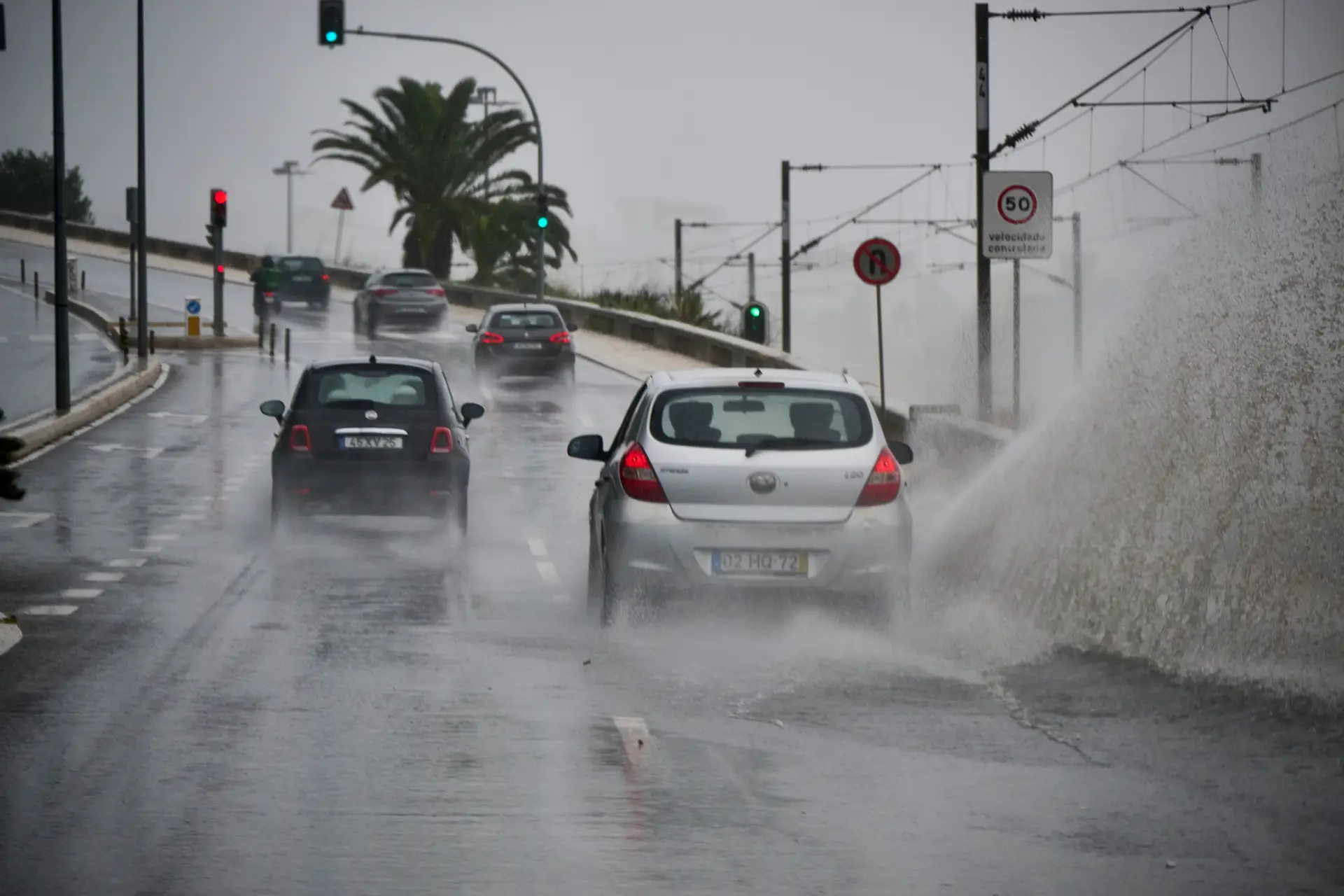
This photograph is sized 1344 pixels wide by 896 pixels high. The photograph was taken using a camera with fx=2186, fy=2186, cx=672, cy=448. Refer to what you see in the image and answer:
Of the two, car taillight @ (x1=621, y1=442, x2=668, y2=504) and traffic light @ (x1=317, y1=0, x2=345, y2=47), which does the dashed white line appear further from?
traffic light @ (x1=317, y1=0, x2=345, y2=47)

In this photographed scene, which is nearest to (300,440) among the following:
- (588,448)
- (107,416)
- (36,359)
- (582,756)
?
(588,448)

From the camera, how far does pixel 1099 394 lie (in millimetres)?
15766

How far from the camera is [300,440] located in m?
18.3

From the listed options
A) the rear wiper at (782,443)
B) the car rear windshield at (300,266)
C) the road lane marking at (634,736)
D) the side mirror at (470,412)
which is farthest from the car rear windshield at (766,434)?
the car rear windshield at (300,266)

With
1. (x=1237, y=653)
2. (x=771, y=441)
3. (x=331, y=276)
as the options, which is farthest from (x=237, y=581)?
(x=331, y=276)

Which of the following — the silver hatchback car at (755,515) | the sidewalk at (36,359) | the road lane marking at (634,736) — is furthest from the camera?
the sidewalk at (36,359)

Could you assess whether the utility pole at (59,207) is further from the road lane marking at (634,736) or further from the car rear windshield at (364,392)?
the road lane marking at (634,736)

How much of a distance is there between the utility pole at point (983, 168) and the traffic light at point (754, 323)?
23990 mm

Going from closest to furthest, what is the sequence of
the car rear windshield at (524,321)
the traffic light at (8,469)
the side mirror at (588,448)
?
the traffic light at (8,469) < the side mirror at (588,448) < the car rear windshield at (524,321)

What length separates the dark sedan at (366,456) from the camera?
1825 cm

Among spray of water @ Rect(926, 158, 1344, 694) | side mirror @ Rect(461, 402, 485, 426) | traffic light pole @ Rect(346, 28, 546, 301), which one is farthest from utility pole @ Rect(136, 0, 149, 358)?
spray of water @ Rect(926, 158, 1344, 694)

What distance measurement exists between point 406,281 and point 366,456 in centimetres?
3743

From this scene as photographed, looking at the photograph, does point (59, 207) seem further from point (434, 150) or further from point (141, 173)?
point (434, 150)

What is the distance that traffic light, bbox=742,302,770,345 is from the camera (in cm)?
5275
